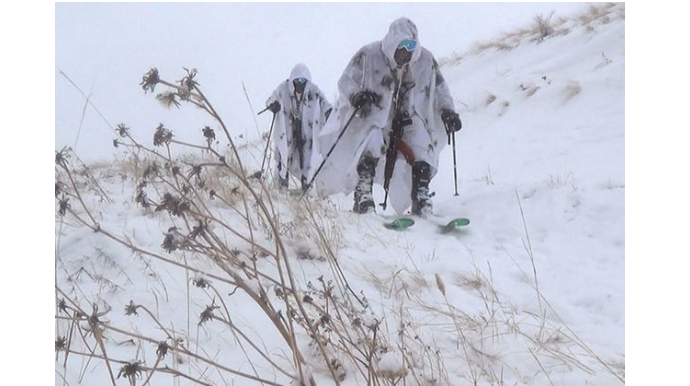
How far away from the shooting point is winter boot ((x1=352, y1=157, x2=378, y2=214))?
4414 mm

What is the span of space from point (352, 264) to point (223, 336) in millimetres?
888

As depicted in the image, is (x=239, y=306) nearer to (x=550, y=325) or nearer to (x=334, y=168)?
(x=550, y=325)

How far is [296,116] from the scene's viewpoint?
755 centimetres

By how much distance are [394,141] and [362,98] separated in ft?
1.60

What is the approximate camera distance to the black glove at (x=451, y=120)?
457 centimetres

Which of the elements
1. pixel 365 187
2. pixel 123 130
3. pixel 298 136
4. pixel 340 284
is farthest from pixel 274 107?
pixel 123 130

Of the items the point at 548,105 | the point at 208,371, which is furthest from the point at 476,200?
the point at 548,105

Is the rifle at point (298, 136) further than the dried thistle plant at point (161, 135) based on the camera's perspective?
Yes

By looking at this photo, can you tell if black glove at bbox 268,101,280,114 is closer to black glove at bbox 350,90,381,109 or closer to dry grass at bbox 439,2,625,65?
black glove at bbox 350,90,381,109

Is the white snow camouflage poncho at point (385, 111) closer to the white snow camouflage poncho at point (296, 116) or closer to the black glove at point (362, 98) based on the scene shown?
the black glove at point (362, 98)

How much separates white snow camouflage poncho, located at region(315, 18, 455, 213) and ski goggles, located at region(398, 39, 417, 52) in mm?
31

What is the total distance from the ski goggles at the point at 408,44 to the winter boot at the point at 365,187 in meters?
0.80

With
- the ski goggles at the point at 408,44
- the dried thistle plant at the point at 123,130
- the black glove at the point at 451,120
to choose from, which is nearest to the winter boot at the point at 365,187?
the black glove at the point at 451,120

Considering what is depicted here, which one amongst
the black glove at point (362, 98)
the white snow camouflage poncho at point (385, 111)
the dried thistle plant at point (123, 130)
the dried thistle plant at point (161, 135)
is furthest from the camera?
the white snow camouflage poncho at point (385, 111)
